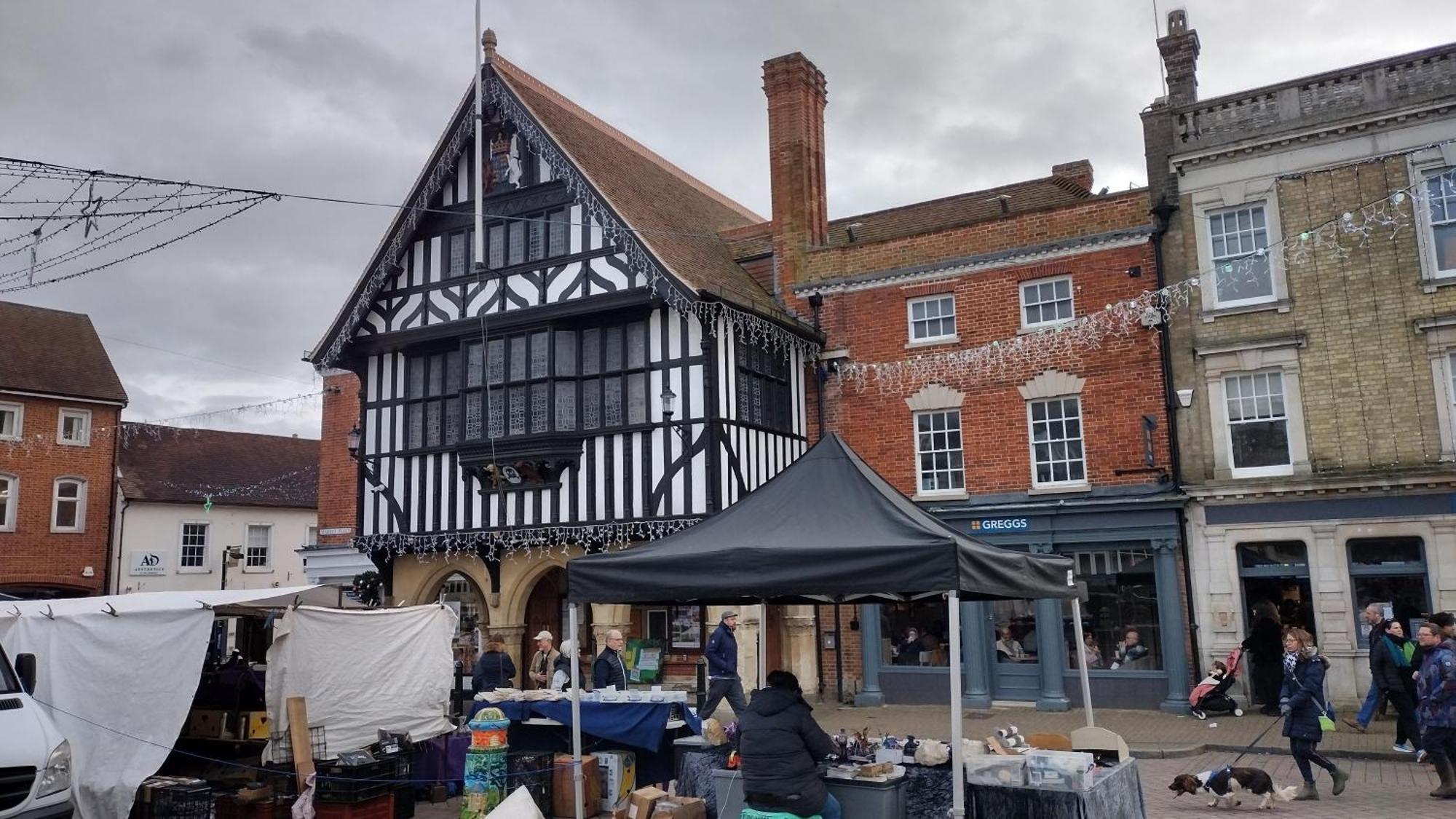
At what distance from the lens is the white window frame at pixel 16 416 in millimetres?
27688

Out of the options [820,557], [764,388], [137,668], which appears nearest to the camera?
[820,557]

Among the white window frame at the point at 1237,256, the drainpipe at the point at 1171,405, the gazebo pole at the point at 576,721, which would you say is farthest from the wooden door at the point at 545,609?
the white window frame at the point at 1237,256

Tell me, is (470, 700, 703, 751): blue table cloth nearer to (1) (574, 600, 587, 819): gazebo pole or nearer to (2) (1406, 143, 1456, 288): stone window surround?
(1) (574, 600, 587, 819): gazebo pole

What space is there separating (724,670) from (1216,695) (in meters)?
7.80

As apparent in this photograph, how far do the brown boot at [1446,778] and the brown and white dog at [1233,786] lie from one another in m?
1.26

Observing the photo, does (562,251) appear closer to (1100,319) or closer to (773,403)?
(773,403)

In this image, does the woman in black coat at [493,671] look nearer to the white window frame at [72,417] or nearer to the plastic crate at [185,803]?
the plastic crate at [185,803]

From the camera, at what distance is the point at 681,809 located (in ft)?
26.6

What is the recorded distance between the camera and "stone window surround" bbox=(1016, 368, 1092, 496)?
54.0 feet

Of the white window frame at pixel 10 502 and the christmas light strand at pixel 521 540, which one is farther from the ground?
the white window frame at pixel 10 502

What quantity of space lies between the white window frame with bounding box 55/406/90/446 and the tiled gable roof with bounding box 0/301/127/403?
565mm

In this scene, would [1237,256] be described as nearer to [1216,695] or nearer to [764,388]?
[1216,695]

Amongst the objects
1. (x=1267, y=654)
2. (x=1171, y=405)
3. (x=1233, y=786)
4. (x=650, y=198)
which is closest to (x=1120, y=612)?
(x=1267, y=654)

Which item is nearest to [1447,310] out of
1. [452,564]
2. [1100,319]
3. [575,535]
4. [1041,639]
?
[1100,319]
